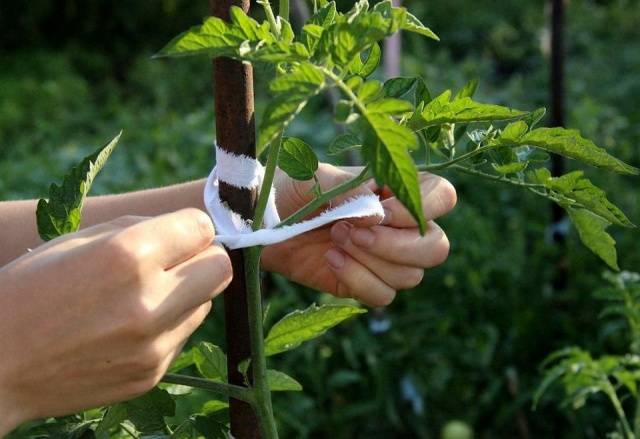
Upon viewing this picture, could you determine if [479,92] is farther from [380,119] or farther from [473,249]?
[380,119]

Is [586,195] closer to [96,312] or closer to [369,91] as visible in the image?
[369,91]

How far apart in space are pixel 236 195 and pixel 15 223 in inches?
15.6

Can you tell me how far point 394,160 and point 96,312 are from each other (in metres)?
0.24

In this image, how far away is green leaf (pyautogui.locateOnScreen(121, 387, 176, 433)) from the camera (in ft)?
2.82

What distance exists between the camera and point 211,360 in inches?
35.1

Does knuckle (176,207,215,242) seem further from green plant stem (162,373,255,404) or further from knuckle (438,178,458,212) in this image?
knuckle (438,178,458,212)

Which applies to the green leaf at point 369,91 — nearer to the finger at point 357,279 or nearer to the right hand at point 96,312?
the right hand at point 96,312

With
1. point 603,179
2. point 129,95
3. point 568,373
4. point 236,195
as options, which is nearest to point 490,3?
point 129,95

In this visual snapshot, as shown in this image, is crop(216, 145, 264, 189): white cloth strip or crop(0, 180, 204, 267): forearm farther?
crop(0, 180, 204, 267): forearm

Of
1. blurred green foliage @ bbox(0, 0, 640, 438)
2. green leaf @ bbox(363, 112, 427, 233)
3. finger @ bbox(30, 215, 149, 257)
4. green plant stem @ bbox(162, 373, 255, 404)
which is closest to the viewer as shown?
green leaf @ bbox(363, 112, 427, 233)

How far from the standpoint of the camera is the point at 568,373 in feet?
4.37

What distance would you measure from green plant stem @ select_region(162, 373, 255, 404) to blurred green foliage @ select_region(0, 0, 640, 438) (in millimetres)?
1224

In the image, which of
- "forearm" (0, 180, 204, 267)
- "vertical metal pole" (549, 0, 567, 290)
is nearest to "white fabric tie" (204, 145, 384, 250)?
"forearm" (0, 180, 204, 267)

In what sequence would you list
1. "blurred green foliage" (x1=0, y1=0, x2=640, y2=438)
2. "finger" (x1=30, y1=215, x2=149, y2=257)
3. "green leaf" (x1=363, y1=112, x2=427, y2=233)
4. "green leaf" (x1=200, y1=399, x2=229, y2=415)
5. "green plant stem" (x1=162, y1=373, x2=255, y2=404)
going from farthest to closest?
"blurred green foliage" (x1=0, y1=0, x2=640, y2=438) < "green leaf" (x1=200, y1=399, x2=229, y2=415) < "green plant stem" (x1=162, y1=373, x2=255, y2=404) < "finger" (x1=30, y1=215, x2=149, y2=257) < "green leaf" (x1=363, y1=112, x2=427, y2=233)
